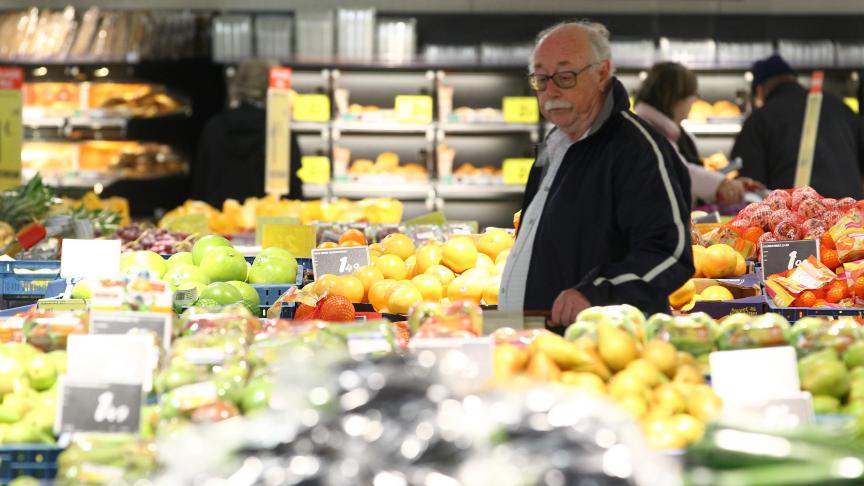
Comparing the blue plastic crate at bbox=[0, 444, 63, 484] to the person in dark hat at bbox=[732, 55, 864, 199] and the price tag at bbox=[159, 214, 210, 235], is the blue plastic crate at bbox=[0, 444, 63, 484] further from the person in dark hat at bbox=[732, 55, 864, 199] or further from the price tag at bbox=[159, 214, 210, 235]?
the person in dark hat at bbox=[732, 55, 864, 199]

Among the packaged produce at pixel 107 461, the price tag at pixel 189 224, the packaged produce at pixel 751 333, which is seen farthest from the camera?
the price tag at pixel 189 224

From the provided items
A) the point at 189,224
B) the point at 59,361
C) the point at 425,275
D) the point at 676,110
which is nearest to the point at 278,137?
the point at 189,224

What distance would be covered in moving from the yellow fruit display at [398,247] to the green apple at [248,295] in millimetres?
671

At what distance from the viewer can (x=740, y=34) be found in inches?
376

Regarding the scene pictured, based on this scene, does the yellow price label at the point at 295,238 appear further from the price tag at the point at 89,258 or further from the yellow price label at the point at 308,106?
the yellow price label at the point at 308,106

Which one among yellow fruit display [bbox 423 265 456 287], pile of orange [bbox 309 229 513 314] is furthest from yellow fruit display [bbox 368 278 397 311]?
yellow fruit display [bbox 423 265 456 287]

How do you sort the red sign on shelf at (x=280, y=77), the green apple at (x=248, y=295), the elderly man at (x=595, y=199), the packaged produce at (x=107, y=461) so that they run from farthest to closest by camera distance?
the red sign on shelf at (x=280, y=77)
the green apple at (x=248, y=295)
the elderly man at (x=595, y=199)
the packaged produce at (x=107, y=461)

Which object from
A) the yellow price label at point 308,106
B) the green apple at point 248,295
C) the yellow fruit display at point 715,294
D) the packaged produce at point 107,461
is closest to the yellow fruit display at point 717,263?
the yellow fruit display at point 715,294

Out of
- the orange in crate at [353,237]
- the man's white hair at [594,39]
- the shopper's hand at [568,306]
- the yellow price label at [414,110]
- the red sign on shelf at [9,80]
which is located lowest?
the orange in crate at [353,237]

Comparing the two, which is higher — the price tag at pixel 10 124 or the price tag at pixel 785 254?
the price tag at pixel 10 124

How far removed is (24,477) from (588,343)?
1049mm

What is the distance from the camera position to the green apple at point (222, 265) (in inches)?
168

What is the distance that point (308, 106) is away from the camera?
29.6 ft

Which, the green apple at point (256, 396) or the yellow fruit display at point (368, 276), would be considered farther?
the yellow fruit display at point (368, 276)
